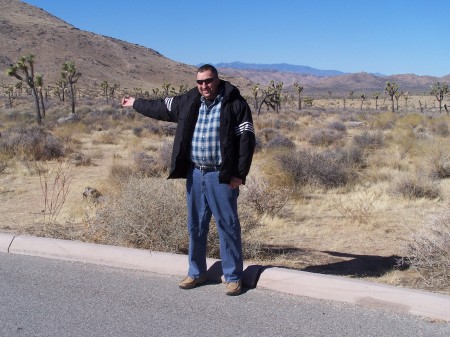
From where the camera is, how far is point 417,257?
5598 millimetres

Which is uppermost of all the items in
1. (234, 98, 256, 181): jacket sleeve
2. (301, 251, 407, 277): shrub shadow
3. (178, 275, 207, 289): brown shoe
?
(234, 98, 256, 181): jacket sleeve

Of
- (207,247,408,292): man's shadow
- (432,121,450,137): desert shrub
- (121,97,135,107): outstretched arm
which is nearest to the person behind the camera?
(207,247,408,292): man's shadow

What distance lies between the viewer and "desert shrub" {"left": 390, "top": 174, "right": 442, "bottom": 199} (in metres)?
10.7

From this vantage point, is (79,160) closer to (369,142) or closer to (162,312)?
(369,142)

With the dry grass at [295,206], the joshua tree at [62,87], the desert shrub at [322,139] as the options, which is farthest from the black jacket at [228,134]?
the joshua tree at [62,87]

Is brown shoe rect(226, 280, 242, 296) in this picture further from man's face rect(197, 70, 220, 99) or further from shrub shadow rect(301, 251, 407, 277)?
man's face rect(197, 70, 220, 99)

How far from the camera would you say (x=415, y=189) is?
10.7 meters

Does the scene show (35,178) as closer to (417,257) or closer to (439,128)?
(417,257)

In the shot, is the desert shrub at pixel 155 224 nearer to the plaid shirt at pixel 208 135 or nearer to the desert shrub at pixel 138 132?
the plaid shirt at pixel 208 135

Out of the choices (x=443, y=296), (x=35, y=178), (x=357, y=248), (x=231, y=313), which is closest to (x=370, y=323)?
(x=443, y=296)

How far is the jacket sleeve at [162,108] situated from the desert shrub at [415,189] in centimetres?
678

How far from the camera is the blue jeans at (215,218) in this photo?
187 inches

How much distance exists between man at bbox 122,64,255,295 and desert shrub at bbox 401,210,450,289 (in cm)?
186

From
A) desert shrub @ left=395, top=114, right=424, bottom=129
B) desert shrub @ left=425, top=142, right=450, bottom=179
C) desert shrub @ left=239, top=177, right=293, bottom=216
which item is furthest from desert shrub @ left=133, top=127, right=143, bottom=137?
desert shrub @ left=239, top=177, right=293, bottom=216
